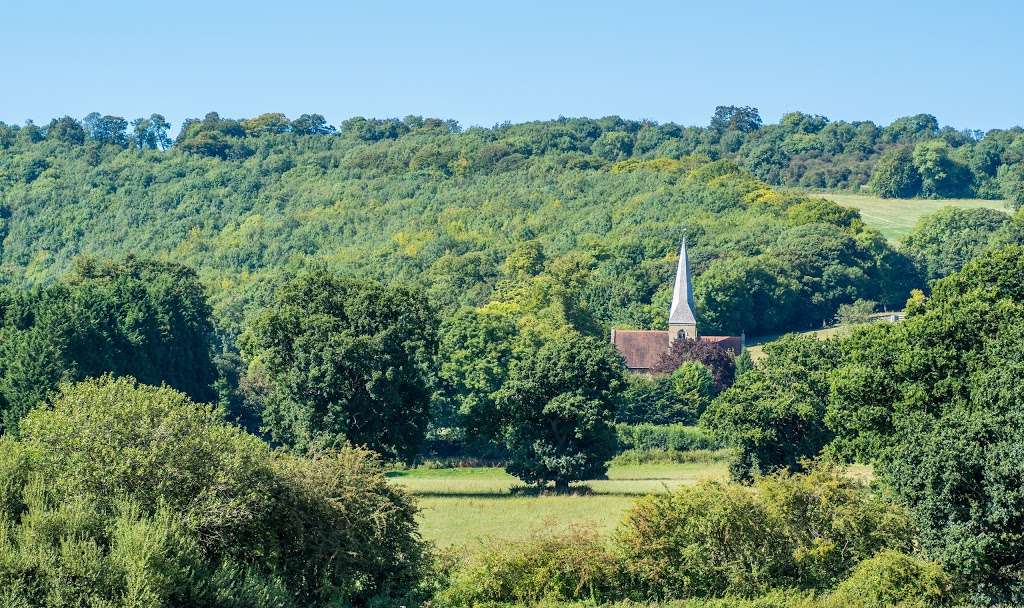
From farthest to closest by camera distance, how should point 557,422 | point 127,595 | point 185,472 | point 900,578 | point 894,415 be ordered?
point 557,422 < point 894,415 < point 900,578 < point 185,472 < point 127,595

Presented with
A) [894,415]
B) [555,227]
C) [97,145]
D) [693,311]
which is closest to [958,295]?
[894,415]

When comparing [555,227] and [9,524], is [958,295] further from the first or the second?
[555,227]

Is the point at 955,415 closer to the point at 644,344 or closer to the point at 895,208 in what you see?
the point at 644,344

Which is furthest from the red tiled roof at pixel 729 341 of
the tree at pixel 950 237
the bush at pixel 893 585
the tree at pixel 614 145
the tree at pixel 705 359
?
the tree at pixel 614 145

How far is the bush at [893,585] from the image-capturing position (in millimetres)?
32156

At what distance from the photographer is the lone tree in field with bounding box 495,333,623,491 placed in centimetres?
5447

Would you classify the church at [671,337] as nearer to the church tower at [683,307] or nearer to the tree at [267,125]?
the church tower at [683,307]

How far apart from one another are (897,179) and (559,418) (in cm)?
12106

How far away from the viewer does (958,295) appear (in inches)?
1689

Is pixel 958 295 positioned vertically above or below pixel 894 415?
above

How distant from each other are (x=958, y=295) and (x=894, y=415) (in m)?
5.31

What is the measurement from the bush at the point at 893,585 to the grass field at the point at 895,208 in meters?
108

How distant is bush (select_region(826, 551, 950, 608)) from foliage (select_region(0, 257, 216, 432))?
4024cm

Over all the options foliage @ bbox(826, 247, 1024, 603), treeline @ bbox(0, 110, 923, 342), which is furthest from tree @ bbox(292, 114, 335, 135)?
foliage @ bbox(826, 247, 1024, 603)
